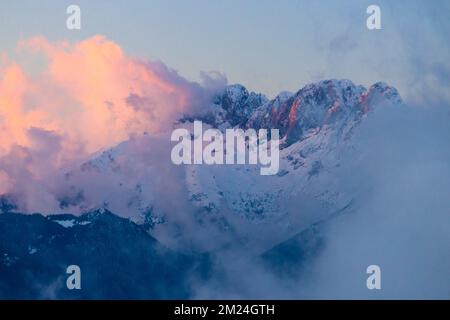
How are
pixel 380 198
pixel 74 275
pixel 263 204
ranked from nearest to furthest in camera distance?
1. pixel 74 275
2. pixel 380 198
3. pixel 263 204

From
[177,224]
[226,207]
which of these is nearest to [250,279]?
[177,224]

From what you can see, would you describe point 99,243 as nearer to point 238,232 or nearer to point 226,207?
point 238,232

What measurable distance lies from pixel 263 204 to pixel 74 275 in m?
20.4

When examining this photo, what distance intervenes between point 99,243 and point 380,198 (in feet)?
30.2

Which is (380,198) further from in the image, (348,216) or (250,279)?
(250,279)

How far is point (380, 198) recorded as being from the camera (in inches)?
1458

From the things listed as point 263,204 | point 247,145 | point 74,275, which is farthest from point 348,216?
point 74,275

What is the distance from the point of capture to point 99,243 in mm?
34625
